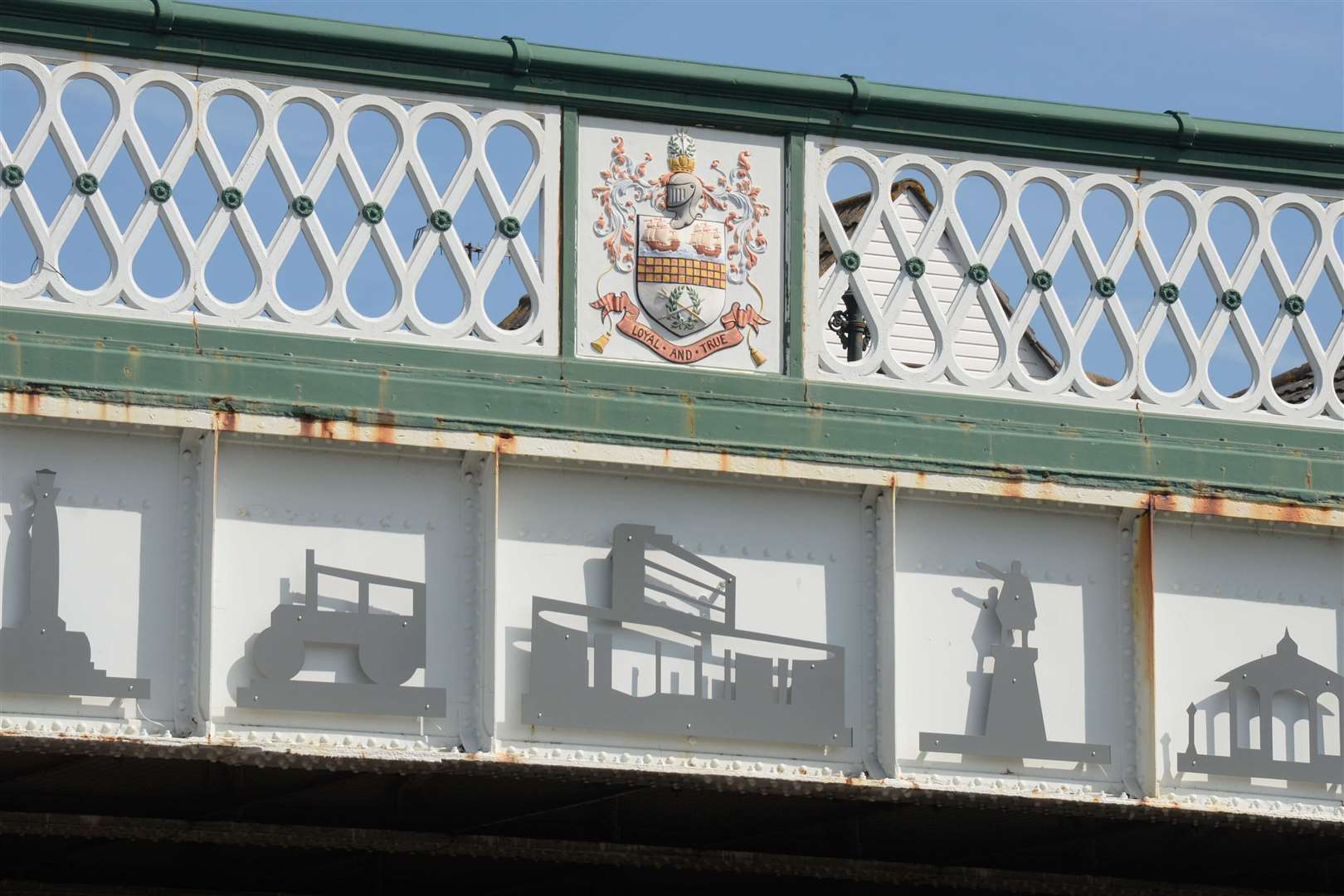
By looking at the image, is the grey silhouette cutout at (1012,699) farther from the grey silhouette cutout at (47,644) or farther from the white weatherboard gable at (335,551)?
the grey silhouette cutout at (47,644)

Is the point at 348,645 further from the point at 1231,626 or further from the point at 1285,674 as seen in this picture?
the point at 1285,674

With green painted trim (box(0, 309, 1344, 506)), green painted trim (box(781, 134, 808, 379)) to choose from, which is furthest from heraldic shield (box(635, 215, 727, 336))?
green painted trim (box(781, 134, 808, 379))

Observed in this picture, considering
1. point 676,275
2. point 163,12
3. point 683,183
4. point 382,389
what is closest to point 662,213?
point 683,183

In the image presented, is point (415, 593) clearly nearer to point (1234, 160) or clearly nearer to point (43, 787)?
point (43, 787)

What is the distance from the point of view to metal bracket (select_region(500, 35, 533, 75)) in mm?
17109

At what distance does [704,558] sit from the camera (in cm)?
1711

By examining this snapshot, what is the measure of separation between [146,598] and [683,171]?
470cm

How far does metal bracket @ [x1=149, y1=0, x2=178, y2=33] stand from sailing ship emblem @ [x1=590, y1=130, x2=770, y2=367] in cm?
306

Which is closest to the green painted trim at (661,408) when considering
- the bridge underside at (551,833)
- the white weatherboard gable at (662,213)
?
the white weatherboard gable at (662,213)

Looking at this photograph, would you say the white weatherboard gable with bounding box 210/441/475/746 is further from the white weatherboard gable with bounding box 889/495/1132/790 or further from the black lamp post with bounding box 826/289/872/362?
the black lamp post with bounding box 826/289/872/362

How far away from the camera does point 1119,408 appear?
58.9ft

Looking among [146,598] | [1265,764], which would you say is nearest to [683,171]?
[146,598]

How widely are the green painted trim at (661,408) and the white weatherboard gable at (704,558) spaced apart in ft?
1.18

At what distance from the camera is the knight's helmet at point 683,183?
17.3 m
